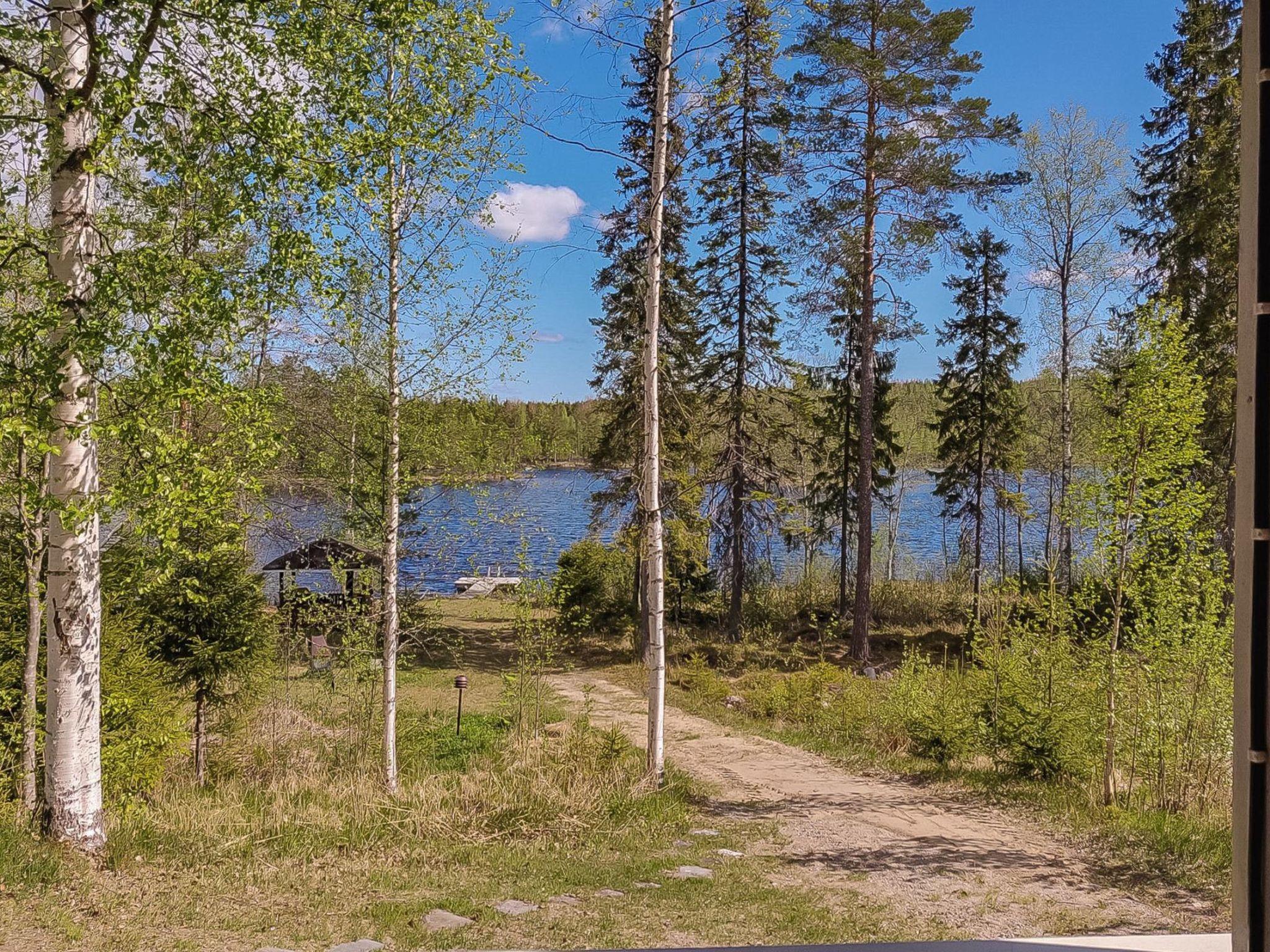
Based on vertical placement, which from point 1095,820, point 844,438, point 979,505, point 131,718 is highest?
point 844,438

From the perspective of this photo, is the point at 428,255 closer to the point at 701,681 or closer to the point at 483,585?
the point at 701,681

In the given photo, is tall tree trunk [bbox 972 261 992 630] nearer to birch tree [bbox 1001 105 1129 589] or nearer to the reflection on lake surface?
birch tree [bbox 1001 105 1129 589]

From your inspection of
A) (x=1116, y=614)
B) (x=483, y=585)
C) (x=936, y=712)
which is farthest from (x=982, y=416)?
(x=1116, y=614)

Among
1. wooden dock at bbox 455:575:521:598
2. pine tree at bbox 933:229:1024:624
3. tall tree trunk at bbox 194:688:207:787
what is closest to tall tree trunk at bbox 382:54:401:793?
tall tree trunk at bbox 194:688:207:787

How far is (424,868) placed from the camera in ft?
8.80

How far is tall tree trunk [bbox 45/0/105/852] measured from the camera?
6.72ft

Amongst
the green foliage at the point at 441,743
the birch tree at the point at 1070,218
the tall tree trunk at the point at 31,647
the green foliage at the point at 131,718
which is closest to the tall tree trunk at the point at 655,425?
the green foliage at the point at 441,743

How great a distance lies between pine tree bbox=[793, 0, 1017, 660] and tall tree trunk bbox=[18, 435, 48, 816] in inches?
274

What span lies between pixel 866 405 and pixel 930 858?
580 centimetres

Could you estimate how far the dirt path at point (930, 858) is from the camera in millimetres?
2387

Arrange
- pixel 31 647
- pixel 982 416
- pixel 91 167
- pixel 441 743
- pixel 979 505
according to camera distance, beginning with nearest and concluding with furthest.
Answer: pixel 91 167 < pixel 31 647 < pixel 441 743 < pixel 979 505 < pixel 982 416

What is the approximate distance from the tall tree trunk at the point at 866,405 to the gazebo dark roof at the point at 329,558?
5.08 m

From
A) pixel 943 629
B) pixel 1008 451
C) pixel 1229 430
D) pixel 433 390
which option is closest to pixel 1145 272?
pixel 1229 430

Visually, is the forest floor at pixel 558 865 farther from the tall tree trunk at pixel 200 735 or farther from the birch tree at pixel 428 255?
the birch tree at pixel 428 255
